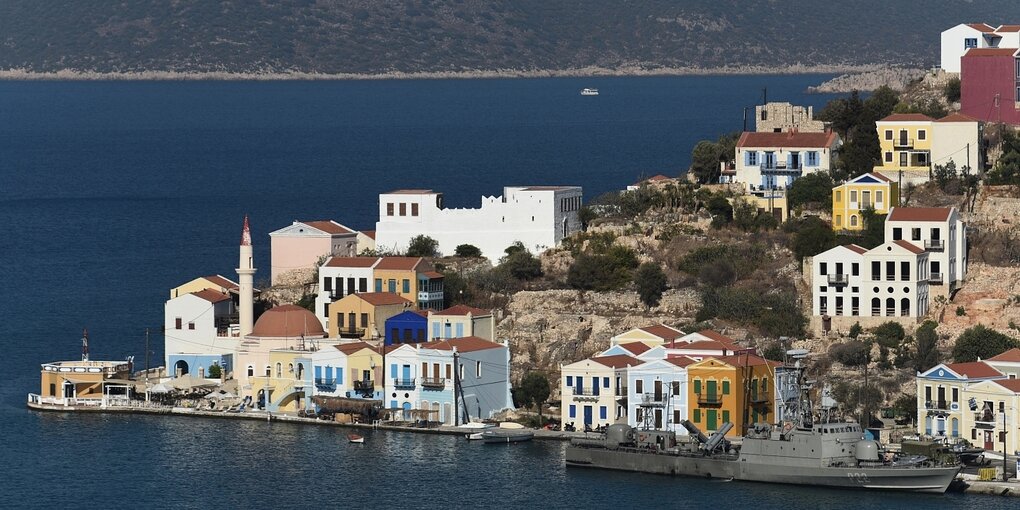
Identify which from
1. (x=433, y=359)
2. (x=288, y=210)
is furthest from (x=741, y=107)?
(x=433, y=359)

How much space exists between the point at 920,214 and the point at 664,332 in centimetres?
877

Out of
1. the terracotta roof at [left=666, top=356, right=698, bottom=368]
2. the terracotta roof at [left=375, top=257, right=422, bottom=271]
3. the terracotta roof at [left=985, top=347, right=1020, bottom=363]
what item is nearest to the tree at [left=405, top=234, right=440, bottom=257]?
the terracotta roof at [left=375, top=257, right=422, bottom=271]

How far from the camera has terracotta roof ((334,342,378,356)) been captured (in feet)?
224

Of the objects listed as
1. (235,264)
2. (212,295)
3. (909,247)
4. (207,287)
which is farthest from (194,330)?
(235,264)

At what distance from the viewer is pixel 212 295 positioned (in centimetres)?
7481

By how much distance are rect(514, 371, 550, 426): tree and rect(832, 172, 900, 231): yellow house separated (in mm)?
13197

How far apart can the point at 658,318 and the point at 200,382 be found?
44.4 feet

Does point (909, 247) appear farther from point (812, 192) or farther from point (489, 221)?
point (489, 221)

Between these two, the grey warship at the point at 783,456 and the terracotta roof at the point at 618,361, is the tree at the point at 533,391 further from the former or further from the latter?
the grey warship at the point at 783,456

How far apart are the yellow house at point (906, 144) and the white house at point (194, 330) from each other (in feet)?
71.4

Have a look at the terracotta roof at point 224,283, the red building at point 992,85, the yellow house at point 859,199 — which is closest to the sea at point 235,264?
the terracotta roof at point 224,283

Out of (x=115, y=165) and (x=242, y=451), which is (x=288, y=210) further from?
(x=242, y=451)

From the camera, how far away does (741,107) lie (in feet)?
634

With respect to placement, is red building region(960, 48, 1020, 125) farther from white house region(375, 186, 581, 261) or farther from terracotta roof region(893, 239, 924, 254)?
terracotta roof region(893, 239, 924, 254)
